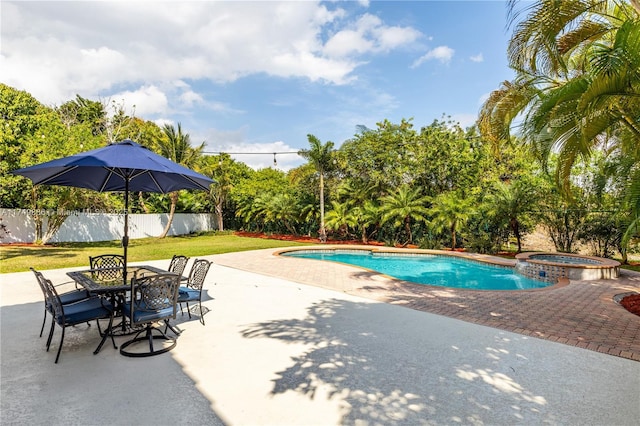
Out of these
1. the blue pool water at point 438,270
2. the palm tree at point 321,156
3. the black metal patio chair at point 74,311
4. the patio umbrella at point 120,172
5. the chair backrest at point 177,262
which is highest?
the palm tree at point 321,156

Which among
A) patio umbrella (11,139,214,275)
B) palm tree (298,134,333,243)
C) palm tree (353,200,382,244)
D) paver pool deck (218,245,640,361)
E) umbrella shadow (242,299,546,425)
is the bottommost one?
paver pool deck (218,245,640,361)

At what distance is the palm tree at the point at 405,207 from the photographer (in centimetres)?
1675

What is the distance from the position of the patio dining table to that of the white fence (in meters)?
16.6

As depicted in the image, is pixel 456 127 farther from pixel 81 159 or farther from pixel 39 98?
pixel 39 98

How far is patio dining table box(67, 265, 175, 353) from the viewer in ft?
13.5

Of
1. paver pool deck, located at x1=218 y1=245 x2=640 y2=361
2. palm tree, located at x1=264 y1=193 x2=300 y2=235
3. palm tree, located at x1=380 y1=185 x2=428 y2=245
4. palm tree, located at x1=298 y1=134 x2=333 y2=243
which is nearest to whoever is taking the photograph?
paver pool deck, located at x1=218 y1=245 x2=640 y2=361

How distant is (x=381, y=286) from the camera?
8.09 meters

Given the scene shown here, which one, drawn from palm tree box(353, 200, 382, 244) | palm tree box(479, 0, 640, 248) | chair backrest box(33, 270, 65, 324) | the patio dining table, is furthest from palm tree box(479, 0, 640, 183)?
palm tree box(353, 200, 382, 244)

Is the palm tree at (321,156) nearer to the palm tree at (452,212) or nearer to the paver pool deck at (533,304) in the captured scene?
the palm tree at (452,212)

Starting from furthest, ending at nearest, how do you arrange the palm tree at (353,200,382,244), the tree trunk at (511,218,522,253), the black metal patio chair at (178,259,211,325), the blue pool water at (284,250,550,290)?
the palm tree at (353,200,382,244) < the tree trunk at (511,218,522,253) < the blue pool water at (284,250,550,290) < the black metal patio chair at (178,259,211,325)

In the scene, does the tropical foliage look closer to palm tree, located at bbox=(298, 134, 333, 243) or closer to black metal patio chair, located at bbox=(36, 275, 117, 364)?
palm tree, located at bbox=(298, 134, 333, 243)

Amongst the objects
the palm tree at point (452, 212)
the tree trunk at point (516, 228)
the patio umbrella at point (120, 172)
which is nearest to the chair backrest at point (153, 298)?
the patio umbrella at point (120, 172)

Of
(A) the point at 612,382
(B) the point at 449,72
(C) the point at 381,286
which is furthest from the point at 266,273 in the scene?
(B) the point at 449,72

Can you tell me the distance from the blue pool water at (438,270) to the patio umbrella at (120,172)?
782 centimetres
